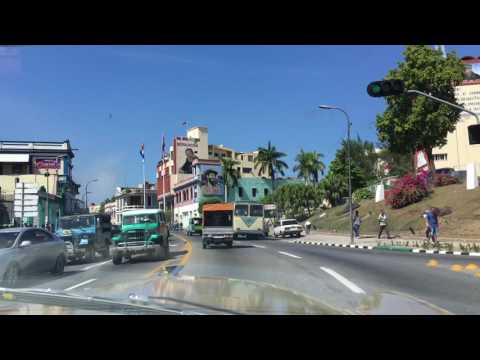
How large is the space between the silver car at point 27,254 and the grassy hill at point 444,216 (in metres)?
20.5

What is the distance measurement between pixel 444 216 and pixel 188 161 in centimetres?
6427

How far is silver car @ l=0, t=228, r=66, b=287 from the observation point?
12.2m

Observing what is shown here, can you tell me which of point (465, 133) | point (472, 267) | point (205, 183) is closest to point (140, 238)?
point (472, 267)

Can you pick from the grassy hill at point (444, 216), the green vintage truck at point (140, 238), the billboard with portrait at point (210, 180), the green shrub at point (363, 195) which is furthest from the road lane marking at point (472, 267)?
the billboard with portrait at point (210, 180)

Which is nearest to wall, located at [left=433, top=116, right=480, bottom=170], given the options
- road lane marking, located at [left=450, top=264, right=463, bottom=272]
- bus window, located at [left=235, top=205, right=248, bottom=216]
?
bus window, located at [left=235, top=205, right=248, bottom=216]

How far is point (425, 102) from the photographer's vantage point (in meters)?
39.7

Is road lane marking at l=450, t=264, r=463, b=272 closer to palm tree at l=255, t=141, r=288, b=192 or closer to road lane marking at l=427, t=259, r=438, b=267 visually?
road lane marking at l=427, t=259, r=438, b=267

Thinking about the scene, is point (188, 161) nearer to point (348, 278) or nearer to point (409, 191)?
point (409, 191)

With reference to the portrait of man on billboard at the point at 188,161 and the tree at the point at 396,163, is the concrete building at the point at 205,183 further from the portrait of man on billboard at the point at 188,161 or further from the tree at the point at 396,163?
the tree at the point at 396,163

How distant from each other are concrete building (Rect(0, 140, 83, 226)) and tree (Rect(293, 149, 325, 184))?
45.8 meters

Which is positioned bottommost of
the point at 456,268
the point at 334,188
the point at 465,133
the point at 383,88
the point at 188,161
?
the point at 456,268
